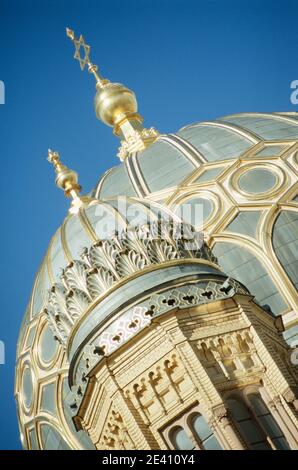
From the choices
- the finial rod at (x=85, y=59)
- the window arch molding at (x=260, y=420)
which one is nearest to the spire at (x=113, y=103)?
the finial rod at (x=85, y=59)

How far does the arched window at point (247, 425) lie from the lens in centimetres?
1769

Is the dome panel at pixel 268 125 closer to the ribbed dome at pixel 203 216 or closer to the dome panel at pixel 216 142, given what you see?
the ribbed dome at pixel 203 216

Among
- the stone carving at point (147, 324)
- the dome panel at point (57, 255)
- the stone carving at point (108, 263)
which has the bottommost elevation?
the stone carving at point (147, 324)

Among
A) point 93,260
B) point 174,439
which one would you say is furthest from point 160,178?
point 174,439

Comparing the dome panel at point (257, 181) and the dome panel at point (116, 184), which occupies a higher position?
the dome panel at point (116, 184)

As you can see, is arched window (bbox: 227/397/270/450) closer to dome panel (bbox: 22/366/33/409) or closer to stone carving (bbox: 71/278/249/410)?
stone carving (bbox: 71/278/249/410)

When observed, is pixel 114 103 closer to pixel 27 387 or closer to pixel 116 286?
pixel 27 387

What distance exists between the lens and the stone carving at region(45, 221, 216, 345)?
66.0ft

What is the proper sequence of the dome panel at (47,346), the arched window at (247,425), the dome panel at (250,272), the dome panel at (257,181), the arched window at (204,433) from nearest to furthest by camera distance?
the arched window at (247,425)
the arched window at (204,433)
the dome panel at (250,272)
the dome panel at (47,346)
the dome panel at (257,181)

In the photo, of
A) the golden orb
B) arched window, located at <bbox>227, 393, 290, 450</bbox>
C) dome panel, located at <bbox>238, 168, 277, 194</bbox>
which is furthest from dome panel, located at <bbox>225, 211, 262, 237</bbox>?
the golden orb

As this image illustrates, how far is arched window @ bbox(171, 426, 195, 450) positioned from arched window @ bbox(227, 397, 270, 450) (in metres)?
0.83

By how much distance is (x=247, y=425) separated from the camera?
18.0 meters

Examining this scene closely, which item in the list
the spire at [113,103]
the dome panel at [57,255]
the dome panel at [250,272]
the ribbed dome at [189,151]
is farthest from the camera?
the spire at [113,103]

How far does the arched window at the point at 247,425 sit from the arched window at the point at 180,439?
0.83 m
